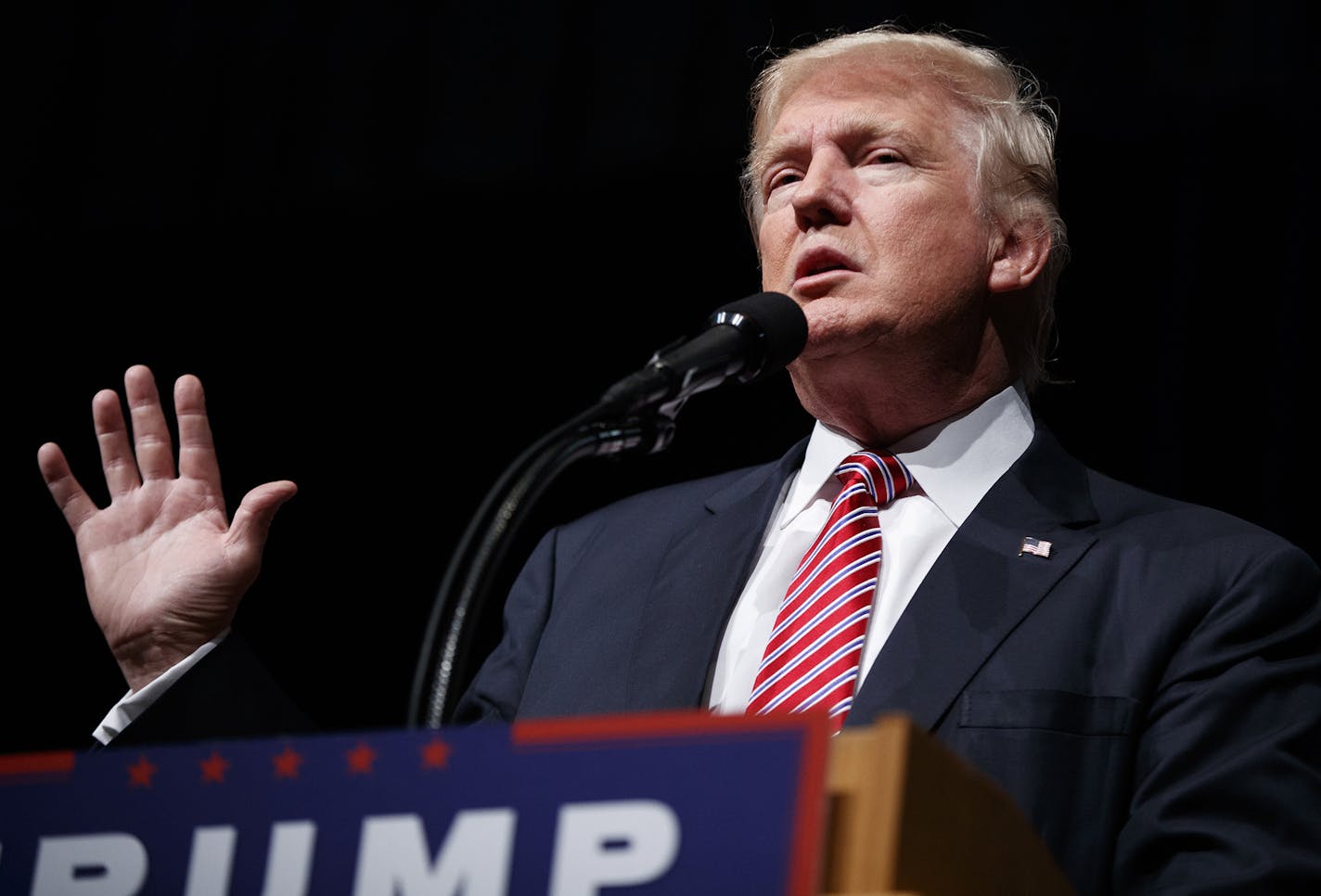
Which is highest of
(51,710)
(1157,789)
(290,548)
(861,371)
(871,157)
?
(871,157)

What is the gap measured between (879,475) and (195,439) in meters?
0.76

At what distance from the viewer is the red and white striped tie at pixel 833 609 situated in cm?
162

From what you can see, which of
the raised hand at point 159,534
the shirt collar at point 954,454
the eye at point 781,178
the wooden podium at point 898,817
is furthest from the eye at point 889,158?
the wooden podium at point 898,817

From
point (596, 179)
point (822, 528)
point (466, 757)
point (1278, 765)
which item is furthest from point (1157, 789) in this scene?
point (596, 179)

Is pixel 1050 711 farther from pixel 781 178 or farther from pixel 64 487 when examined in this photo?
pixel 64 487

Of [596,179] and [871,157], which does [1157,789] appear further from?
[596,179]

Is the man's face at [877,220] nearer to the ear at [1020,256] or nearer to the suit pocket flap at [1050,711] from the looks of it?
the ear at [1020,256]

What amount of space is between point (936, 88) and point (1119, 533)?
0.67 metres

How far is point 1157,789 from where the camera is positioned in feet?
4.78

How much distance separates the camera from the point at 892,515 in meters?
1.82

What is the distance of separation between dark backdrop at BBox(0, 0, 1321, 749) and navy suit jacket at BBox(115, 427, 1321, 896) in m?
0.98

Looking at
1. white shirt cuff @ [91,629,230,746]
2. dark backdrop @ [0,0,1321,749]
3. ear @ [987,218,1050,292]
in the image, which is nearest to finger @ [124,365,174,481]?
white shirt cuff @ [91,629,230,746]

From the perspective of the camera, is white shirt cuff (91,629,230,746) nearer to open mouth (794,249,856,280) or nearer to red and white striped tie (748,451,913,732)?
red and white striped tie (748,451,913,732)

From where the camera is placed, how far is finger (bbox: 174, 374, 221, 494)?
1.73 meters
